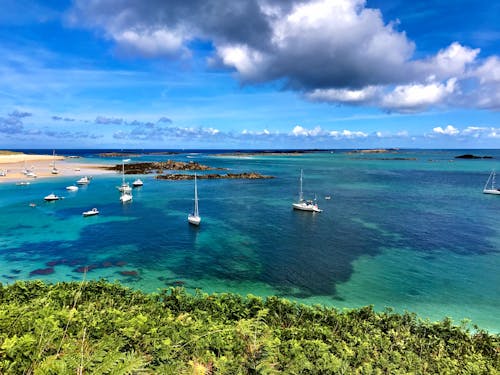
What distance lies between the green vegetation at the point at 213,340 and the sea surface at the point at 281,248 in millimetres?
8982

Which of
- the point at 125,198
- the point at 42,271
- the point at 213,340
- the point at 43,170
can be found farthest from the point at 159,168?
the point at 213,340

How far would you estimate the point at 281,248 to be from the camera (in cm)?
3666

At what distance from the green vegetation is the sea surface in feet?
29.5

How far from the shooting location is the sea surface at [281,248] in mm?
26391

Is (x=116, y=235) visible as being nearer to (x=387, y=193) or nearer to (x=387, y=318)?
(x=387, y=318)

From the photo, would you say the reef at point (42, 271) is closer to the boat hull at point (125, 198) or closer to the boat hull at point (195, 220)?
A: the boat hull at point (195, 220)

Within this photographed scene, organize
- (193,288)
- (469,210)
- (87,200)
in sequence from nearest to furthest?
(193,288), (469,210), (87,200)

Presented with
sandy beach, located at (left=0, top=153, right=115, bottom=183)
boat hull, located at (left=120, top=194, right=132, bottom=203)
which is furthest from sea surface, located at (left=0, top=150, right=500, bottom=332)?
sandy beach, located at (left=0, top=153, right=115, bottom=183)

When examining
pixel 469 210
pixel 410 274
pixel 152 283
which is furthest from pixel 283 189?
pixel 152 283

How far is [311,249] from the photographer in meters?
36.3

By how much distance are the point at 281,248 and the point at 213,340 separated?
A: 84.2ft

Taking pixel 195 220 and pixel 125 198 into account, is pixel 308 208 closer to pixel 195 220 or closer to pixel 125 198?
pixel 195 220

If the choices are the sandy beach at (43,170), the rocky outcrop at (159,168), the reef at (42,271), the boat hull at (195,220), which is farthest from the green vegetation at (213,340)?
the rocky outcrop at (159,168)

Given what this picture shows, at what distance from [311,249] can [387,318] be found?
66.1ft
